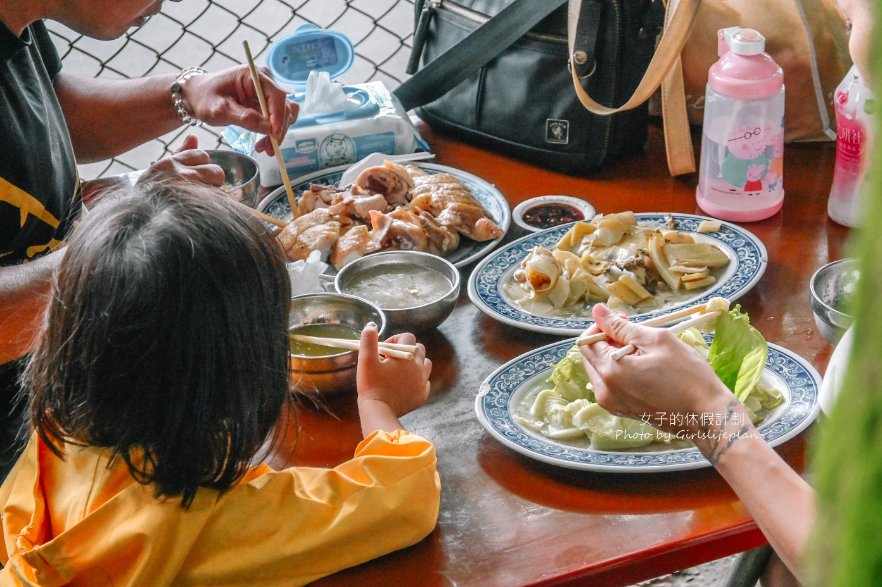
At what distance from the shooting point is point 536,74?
2248 millimetres

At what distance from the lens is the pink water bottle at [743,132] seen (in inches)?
74.0

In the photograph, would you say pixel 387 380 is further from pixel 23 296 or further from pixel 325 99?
pixel 325 99

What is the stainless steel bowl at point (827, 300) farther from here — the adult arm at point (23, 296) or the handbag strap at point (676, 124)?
the adult arm at point (23, 296)

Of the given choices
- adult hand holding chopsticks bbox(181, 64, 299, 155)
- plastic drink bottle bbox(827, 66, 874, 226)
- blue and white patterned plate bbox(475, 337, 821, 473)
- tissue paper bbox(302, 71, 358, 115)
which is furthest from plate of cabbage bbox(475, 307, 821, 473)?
tissue paper bbox(302, 71, 358, 115)

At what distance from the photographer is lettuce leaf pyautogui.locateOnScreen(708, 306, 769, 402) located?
1419 millimetres

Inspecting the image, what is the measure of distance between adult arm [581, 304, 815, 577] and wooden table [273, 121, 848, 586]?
11 centimetres

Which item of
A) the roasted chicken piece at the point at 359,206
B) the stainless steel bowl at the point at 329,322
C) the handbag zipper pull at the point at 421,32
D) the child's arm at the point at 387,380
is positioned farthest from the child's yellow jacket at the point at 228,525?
the handbag zipper pull at the point at 421,32

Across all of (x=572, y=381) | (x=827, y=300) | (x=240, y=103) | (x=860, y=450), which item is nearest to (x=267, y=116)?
(x=240, y=103)

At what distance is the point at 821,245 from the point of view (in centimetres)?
188

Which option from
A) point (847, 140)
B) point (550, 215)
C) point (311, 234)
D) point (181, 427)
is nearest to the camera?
point (181, 427)

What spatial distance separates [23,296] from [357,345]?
55 centimetres

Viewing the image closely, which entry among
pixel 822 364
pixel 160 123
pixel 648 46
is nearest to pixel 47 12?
pixel 160 123

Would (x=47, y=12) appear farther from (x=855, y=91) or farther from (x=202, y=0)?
(x=202, y=0)

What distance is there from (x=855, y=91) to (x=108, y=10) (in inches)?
58.4
